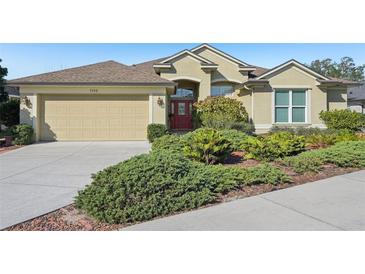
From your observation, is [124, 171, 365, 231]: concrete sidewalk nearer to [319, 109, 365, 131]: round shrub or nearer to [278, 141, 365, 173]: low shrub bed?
[278, 141, 365, 173]: low shrub bed

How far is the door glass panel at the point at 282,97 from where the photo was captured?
1845 centimetres

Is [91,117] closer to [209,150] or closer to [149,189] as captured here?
[209,150]

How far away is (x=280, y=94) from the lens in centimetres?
1847

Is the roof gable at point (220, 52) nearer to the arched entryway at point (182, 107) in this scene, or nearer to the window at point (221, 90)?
the window at point (221, 90)

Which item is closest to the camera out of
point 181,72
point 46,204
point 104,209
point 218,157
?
point 104,209

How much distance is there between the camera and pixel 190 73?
64.4ft

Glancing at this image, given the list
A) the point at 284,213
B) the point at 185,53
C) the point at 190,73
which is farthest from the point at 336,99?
the point at 284,213

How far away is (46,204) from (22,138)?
410 inches

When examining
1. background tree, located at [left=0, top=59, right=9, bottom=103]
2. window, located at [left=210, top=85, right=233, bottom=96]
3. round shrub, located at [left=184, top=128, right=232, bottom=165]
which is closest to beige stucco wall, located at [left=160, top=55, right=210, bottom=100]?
window, located at [left=210, top=85, right=233, bottom=96]

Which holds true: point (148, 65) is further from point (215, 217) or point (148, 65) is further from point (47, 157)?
point (215, 217)

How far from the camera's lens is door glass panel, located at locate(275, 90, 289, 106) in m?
18.5

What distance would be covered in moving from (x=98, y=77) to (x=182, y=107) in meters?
7.44

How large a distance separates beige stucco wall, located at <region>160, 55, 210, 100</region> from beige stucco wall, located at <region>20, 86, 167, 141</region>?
3849mm

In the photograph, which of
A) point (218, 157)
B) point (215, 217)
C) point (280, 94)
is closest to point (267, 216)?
point (215, 217)
